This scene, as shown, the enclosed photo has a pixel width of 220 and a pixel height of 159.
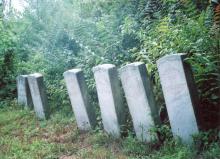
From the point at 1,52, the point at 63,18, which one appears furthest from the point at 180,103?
the point at 1,52

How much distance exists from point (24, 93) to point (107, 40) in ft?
8.54

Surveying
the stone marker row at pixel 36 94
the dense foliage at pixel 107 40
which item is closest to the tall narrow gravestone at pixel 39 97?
the stone marker row at pixel 36 94

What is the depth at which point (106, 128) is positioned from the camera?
6293mm

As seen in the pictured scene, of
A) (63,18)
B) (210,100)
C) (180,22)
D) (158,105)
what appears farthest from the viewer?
(63,18)

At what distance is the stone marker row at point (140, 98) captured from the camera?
4973mm

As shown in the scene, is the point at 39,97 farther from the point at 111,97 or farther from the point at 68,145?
the point at 111,97

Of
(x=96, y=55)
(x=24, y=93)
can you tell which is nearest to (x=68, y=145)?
(x=96, y=55)

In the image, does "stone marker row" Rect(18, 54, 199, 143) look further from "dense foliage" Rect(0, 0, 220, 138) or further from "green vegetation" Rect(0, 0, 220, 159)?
"dense foliage" Rect(0, 0, 220, 138)

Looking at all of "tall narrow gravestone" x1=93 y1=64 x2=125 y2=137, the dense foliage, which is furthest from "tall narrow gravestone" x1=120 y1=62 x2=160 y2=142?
the dense foliage

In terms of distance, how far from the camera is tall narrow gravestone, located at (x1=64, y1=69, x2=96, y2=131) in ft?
21.8

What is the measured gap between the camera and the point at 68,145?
19.7 feet

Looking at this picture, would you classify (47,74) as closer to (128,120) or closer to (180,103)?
(128,120)

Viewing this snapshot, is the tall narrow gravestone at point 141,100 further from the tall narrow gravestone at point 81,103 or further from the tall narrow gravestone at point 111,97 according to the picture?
the tall narrow gravestone at point 81,103

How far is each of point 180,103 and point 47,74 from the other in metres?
5.00
